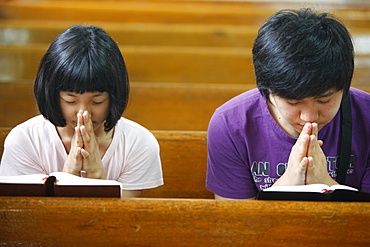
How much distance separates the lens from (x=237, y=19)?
363 cm

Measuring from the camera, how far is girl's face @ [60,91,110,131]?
163cm

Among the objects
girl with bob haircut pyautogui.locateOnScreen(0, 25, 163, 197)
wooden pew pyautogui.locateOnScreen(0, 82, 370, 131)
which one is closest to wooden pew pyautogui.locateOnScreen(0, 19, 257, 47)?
wooden pew pyautogui.locateOnScreen(0, 82, 370, 131)

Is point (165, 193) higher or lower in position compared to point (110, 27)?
lower

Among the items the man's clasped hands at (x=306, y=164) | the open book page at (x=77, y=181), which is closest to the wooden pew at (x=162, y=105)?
the man's clasped hands at (x=306, y=164)

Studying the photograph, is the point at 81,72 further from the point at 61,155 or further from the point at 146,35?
the point at 146,35

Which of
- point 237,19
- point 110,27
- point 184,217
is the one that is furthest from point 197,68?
point 184,217

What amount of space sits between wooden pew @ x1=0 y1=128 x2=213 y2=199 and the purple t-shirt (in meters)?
0.33

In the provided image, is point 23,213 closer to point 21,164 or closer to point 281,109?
point 21,164

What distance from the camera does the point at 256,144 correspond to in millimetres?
1686

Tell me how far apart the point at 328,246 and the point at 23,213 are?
576 mm

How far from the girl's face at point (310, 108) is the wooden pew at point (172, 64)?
1.33 m

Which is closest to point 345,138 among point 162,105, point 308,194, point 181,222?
point 308,194

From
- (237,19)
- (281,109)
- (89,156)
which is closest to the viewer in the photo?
(281,109)

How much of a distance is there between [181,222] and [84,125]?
1.24 feet
